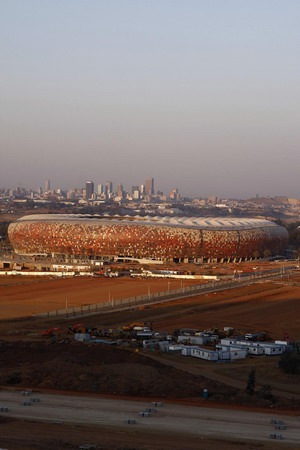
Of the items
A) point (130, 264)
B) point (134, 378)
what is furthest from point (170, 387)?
point (130, 264)

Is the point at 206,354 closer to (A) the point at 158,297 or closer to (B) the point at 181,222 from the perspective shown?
(A) the point at 158,297

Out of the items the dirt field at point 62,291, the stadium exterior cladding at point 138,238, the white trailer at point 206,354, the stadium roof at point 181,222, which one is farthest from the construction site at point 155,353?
the stadium roof at point 181,222

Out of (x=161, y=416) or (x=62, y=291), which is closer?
(x=161, y=416)

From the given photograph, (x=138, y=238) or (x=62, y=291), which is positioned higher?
(x=138, y=238)

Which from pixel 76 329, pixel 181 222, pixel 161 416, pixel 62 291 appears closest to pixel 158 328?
pixel 76 329

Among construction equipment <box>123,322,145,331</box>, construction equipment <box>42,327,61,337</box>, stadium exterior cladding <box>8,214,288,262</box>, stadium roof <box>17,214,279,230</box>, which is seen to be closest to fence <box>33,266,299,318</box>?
construction equipment <box>123,322,145,331</box>

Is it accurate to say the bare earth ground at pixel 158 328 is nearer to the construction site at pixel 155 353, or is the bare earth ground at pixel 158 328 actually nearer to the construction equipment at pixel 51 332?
the construction site at pixel 155 353
